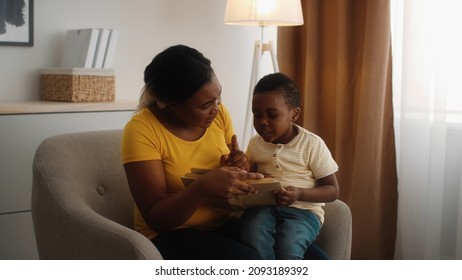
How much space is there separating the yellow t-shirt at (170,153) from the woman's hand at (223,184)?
0.17 metres

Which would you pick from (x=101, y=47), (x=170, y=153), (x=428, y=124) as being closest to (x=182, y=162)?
(x=170, y=153)

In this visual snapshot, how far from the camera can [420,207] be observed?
2877mm

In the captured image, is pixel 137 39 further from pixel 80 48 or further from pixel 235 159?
pixel 235 159

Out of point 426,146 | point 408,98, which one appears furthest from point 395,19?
point 426,146

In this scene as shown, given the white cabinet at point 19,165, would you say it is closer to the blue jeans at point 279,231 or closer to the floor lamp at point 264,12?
the floor lamp at point 264,12

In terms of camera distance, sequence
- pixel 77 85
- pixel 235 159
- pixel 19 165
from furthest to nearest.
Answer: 1. pixel 77 85
2. pixel 19 165
3. pixel 235 159

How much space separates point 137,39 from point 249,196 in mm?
1736

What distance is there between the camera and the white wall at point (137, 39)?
115 inches

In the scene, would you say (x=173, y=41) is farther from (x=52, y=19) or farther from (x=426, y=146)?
(x=426, y=146)

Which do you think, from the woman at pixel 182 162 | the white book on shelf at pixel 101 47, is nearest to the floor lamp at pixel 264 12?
the white book on shelf at pixel 101 47

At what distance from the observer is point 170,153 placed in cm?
178

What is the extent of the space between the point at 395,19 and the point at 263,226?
153cm

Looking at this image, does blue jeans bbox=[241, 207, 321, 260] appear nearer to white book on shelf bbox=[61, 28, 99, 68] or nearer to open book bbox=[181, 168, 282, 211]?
open book bbox=[181, 168, 282, 211]

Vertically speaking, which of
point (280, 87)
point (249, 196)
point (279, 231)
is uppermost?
point (280, 87)
